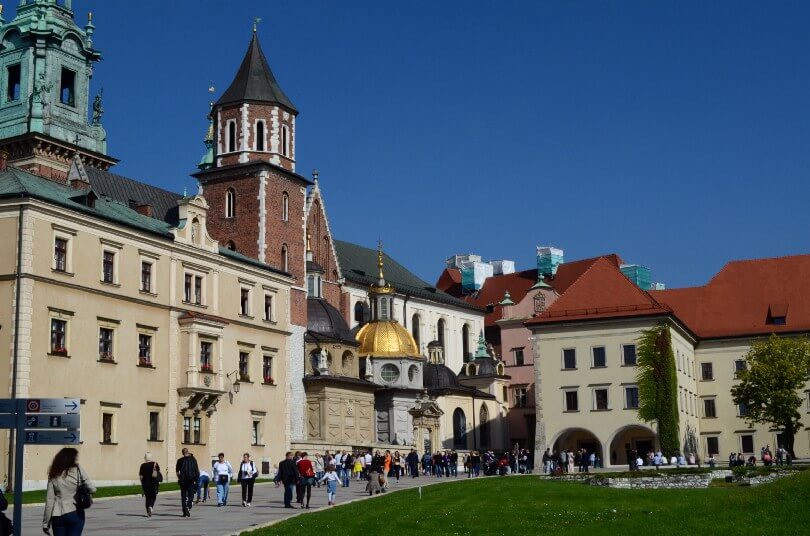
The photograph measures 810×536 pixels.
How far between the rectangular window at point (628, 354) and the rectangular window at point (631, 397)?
146 cm

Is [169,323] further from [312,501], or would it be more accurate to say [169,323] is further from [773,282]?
[773,282]

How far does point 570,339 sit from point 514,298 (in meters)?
47.3

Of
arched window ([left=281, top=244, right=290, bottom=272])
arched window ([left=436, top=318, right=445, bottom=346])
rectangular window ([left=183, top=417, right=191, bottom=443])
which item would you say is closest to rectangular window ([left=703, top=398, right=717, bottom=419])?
arched window ([left=436, top=318, right=445, bottom=346])

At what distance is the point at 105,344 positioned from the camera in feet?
158

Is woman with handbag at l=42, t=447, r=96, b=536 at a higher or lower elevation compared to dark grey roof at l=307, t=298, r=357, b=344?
lower

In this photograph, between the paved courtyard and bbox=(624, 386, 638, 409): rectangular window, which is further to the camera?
bbox=(624, 386, 638, 409): rectangular window

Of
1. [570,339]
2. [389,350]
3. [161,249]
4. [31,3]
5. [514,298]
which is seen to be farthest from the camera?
[514,298]

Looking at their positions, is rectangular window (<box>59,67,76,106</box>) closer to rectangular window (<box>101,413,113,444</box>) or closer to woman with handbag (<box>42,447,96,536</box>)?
rectangular window (<box>101,413,113,444</box>)

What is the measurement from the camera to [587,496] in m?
35.1

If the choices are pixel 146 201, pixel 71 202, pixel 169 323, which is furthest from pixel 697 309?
pixel 71 202

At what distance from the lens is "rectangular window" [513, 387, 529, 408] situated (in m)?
97.2

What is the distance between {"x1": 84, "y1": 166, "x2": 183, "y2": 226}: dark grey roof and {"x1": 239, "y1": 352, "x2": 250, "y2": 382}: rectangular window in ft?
40.6

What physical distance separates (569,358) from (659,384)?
5657 millimetres

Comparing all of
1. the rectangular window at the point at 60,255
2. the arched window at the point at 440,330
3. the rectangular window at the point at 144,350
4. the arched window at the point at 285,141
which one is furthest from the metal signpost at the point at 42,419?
the arched window at the point at 440,330
